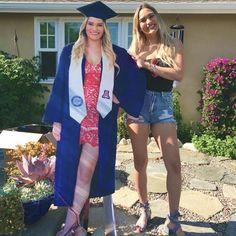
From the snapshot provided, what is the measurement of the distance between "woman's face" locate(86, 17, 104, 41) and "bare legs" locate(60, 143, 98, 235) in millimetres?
835

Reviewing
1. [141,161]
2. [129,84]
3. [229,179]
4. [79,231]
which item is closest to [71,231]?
[79,231]

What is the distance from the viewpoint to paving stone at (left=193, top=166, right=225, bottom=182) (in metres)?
5.25

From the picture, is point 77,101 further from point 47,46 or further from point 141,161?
point 47,46

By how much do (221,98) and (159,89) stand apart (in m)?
3.97

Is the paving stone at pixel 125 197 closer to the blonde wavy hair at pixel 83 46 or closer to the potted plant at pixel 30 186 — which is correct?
the potted plant at pixel 30 186

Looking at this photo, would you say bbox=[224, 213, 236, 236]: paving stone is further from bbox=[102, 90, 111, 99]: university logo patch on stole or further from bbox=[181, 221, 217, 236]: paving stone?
bbox=[102, 90, 111, 99]: university logo patch on stole

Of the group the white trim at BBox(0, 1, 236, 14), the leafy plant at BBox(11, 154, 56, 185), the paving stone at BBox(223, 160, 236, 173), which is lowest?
the paving stone at BBox(223, 160, 236, 173)

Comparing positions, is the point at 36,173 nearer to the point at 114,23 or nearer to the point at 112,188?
the point at 112,188

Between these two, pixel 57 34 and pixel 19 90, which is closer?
pixel 19 90

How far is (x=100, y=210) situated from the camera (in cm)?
379

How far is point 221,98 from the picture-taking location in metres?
6.89

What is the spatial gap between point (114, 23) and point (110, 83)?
17.4 feet

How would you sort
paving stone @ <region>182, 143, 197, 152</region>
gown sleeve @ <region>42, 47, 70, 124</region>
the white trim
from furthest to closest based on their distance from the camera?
the white trim
paving stone @ <region>182, 143, 197, 152</region>
gown sleeve @ <region>42, 47, 70, 124</region>

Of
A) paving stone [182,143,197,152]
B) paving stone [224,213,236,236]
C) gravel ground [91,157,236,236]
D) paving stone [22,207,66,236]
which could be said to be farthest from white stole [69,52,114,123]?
paving stone [182,143,197,152]
